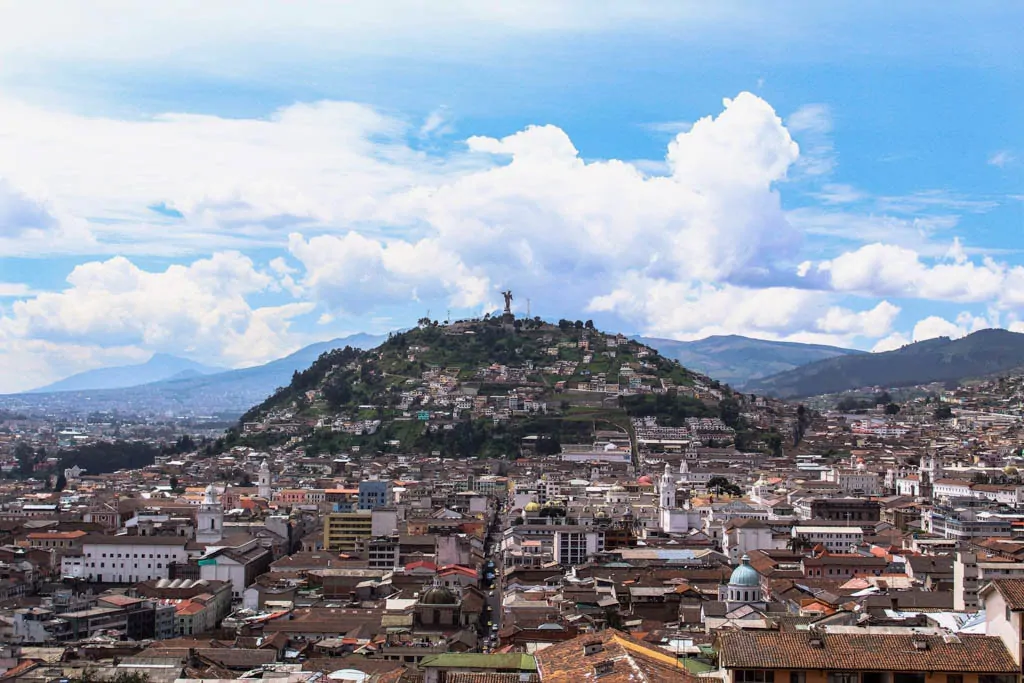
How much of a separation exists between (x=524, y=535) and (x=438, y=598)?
61.0 feet

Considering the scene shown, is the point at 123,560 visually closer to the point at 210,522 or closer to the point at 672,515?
the point at 210,522

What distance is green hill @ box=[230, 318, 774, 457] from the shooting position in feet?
335

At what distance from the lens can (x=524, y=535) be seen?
5456cm

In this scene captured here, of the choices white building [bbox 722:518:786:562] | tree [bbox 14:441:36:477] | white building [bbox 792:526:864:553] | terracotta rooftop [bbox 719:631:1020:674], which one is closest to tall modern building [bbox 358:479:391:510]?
white building [bbox 722:518:786:562]

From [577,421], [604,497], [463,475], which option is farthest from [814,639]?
[577,421]

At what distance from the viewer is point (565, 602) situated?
127 ft

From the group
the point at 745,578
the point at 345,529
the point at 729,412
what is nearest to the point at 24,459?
the point at 729,412

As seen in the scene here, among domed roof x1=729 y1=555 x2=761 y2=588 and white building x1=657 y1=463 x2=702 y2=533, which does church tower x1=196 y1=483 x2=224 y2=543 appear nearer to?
white building x1=657 y1=463 x2=702 y2=533

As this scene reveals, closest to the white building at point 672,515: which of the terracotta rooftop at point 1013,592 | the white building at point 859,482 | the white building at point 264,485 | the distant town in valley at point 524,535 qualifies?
the distant town in valley at point 524,535

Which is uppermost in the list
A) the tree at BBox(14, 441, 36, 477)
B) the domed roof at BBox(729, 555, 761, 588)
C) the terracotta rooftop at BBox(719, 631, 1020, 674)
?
the tree at BBox(14, 441, 36, 477)

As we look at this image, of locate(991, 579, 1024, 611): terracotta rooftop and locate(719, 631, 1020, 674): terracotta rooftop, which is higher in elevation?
locate(991, 579, 1024, 611): terracotta rooftop

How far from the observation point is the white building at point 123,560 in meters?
52.0

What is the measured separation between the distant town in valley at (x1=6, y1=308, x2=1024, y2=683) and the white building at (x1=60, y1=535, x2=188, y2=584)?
0.10 m

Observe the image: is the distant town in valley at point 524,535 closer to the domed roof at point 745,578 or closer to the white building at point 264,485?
the domed roof at point 745,578
